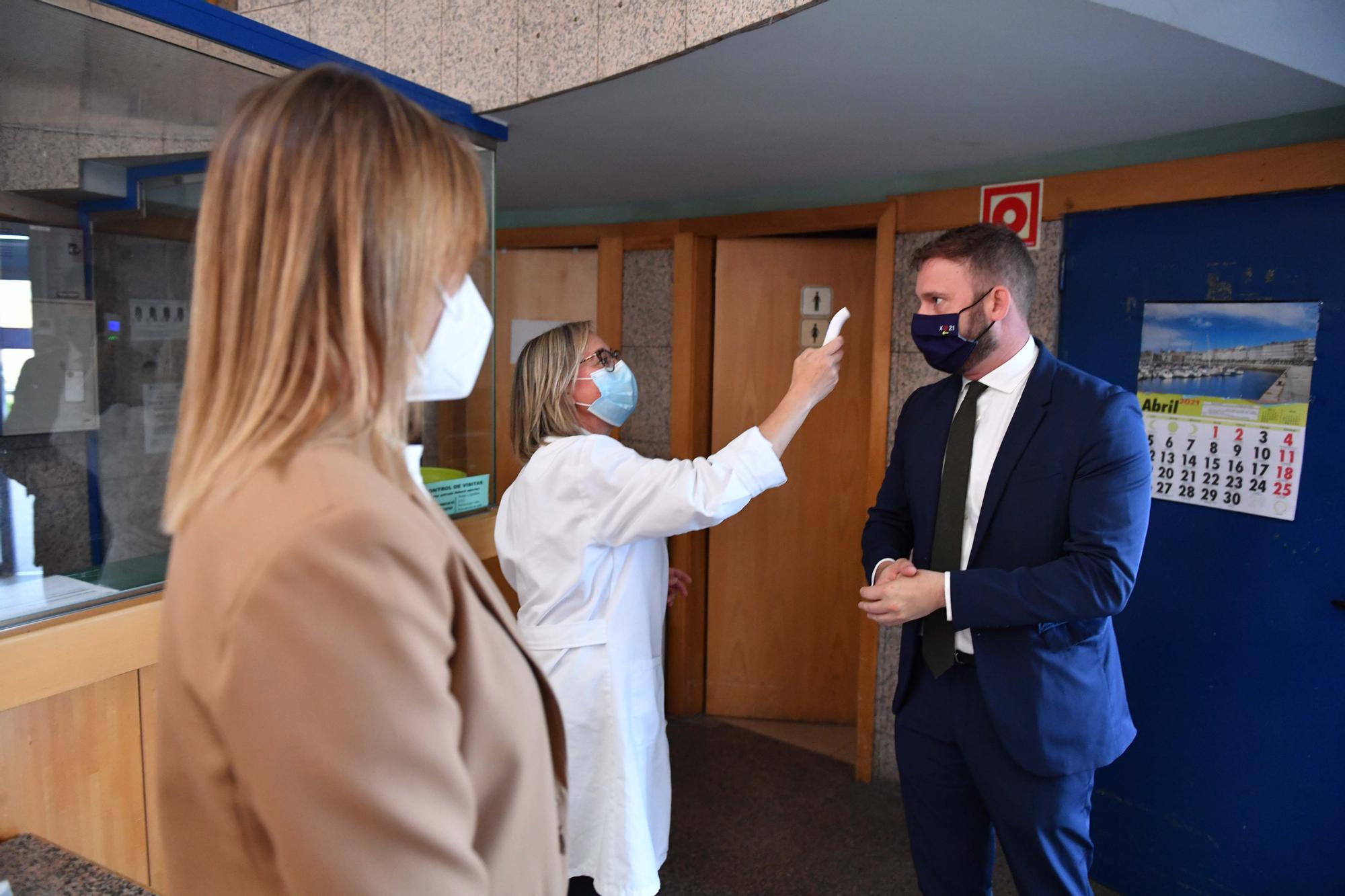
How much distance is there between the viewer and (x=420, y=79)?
2486 mm

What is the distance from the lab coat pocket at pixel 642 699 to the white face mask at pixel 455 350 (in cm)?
128

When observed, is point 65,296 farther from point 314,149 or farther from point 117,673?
point 314,149

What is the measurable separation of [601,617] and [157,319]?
1.25m

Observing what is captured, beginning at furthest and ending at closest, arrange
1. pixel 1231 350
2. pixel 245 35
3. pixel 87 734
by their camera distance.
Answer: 1. pixel 1231 350
2. pixel 245 35
3. pixel 87 734

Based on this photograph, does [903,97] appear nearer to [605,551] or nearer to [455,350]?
[605,551]

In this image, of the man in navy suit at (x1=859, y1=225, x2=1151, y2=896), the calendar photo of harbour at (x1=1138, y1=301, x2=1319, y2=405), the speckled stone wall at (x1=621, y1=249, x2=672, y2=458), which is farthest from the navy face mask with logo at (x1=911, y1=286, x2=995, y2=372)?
the speckled stone wall at (x1=621, y1=249, x2=672, y2=458)

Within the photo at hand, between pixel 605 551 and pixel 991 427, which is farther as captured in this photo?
pixel 605 551

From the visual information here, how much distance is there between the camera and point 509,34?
225 cm

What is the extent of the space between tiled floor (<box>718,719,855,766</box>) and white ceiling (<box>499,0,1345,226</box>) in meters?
2.22

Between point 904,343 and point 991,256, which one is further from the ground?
point 991,256

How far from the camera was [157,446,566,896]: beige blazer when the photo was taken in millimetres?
595

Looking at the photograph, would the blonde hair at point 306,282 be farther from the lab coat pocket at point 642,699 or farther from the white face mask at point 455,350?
the lab coat pocket at point 642,699

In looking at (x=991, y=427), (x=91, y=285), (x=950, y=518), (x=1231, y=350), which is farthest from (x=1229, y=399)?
(x=91, y=285)

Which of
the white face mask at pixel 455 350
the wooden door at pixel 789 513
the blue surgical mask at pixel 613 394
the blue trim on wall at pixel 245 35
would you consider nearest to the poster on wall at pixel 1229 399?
the wooden door at pixel 789 513
